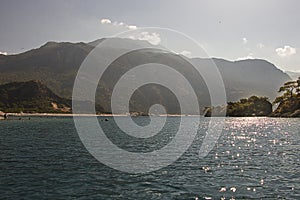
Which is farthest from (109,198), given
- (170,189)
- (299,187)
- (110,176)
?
(299,187)

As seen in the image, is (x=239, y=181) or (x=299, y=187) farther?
(x=239, y=181)

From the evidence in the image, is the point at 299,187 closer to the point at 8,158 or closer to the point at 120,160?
the point at 120,160

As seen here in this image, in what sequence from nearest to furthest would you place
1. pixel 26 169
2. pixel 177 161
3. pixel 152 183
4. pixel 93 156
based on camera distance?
pixel 152 183 < pixel 26 169 < pixel 177 161 < pixel 93 156

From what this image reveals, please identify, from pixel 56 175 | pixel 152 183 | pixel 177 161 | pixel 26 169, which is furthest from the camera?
pixel 177 161

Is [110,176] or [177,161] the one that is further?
[177,161]

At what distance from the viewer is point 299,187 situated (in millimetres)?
32469

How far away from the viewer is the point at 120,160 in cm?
5016

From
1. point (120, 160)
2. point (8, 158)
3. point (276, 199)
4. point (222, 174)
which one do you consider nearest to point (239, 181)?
point (222, 174)

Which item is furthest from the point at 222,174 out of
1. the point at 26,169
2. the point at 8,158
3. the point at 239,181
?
the point at 8,158

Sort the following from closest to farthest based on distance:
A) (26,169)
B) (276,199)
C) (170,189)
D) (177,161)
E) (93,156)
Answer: (276,199), (170,189), (26,169), (177,161), (93,156)

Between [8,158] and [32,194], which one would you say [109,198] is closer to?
[32,194]

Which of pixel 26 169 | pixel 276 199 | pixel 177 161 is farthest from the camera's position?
pixel 177 161

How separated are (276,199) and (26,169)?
1289 inches

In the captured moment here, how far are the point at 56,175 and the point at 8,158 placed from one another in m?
17.6
